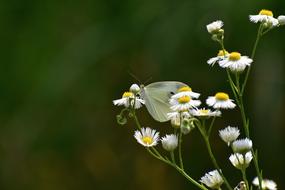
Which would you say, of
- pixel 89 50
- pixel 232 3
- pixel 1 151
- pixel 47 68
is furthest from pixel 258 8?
pixel 1 151

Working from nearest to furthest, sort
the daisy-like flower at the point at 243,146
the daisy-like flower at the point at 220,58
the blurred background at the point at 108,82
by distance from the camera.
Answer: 1. the daisy-like flower at the point at 243,146
2. the daisy-like flower at the point at 220,58
3. the blurred background at the point at 108,82

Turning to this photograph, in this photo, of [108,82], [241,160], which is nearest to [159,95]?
[241,160]

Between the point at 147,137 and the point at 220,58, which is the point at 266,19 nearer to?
the point at 220,58

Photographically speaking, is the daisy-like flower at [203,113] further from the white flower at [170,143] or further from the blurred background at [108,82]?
the blurred background at [108,82]

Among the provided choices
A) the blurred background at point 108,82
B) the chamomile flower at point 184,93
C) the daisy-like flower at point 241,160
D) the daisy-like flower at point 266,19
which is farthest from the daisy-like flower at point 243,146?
the blurred background at point 108,82

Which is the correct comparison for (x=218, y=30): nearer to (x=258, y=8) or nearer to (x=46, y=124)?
(x=258, y=8)

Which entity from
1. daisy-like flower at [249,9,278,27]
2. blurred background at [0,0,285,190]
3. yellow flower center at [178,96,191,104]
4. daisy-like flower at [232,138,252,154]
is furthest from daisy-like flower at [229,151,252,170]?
blurred background at [0,0,285,190]
